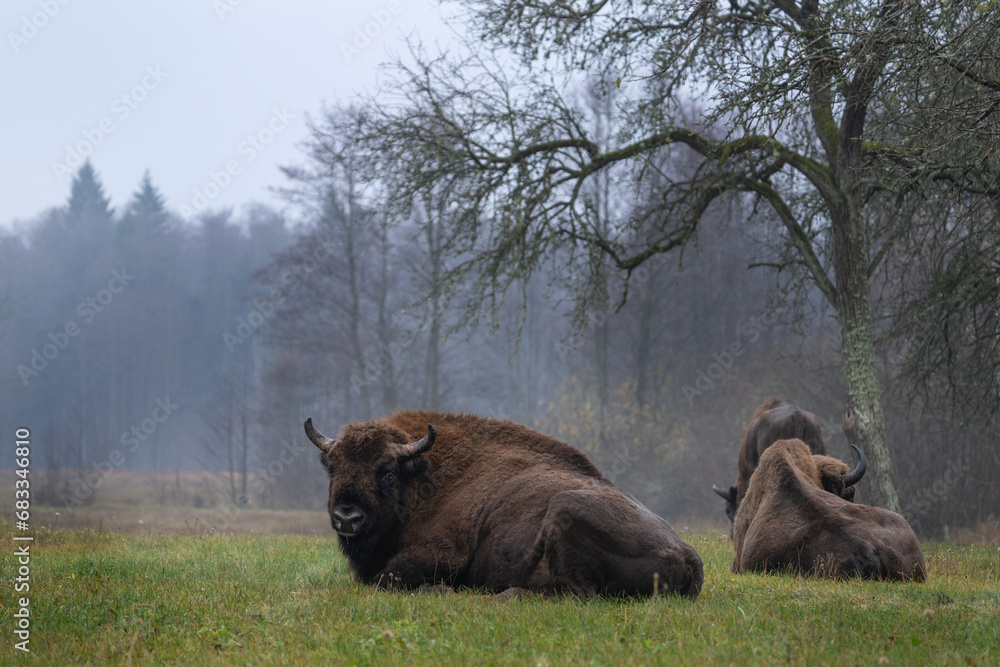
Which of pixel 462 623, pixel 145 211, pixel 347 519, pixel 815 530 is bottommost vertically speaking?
pixel 462 623

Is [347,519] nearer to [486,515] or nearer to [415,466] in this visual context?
[415,466]

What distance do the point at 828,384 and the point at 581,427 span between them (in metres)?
10.3

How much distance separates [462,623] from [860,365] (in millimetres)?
10132

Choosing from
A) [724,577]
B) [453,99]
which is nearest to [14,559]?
[724,577]

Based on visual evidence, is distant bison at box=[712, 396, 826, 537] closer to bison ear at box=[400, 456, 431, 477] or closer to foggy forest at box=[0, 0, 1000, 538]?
foggy forest at box=[0, 0, 1000, 538]

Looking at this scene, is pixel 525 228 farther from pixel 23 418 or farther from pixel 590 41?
pixel 23 418

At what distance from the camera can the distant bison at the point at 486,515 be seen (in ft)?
20.7

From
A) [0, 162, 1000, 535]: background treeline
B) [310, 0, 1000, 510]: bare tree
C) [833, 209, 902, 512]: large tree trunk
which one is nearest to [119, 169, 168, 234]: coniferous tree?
[0, 162, 1000, 535]: background treeline

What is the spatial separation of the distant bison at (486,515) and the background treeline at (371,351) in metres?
6.28

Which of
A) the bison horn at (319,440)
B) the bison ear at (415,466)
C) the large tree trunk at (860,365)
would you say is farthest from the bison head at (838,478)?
the bison horn at (319,440)

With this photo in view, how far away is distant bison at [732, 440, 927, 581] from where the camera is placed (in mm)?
8211

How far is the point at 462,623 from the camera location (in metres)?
5.13

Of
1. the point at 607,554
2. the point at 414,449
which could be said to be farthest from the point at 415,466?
the point at 607,554

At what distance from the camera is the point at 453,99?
1512 centimetres
